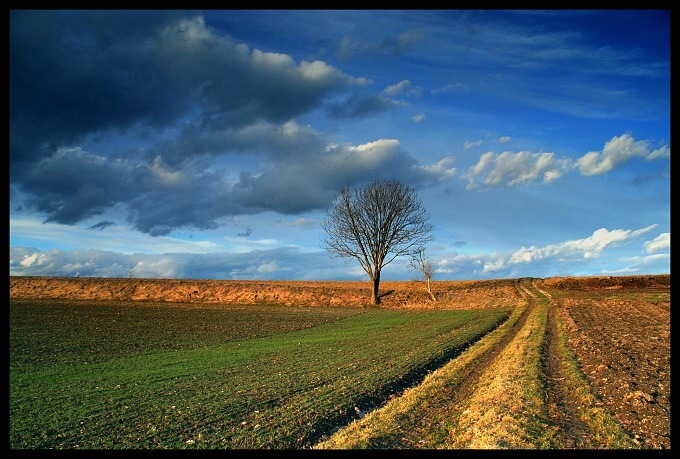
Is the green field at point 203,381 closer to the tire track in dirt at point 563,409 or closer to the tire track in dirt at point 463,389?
the tire track in dirt at point 463,389

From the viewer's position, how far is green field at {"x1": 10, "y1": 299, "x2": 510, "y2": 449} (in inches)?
400

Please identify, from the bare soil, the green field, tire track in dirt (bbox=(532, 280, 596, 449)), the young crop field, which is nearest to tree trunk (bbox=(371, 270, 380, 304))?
the bare soil

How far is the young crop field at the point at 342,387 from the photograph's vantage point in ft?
32.5

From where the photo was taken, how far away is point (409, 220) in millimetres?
62062

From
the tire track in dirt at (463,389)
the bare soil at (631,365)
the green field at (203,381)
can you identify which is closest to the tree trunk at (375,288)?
the bare soil at (631,365)

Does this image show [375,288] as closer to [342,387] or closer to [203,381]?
[203,381]

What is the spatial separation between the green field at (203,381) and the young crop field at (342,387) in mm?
69

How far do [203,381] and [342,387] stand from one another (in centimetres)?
541

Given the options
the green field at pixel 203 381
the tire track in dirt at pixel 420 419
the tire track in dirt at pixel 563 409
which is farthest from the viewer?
the green field at pixel 203 381

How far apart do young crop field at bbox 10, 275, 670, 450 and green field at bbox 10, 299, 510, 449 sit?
69 millimetres
